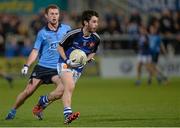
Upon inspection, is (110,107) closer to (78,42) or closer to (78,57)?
(78,42)

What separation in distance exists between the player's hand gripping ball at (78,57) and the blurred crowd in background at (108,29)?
1910 centimetres

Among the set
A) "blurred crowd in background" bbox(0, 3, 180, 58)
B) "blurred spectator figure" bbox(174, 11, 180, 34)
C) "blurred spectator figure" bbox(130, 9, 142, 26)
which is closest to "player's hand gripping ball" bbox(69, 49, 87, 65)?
"blurred crowd in background" bbox(0, 3, 180, 58)

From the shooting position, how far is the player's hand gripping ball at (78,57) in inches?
547

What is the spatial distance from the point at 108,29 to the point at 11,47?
15.5 ft

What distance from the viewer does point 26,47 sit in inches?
1314

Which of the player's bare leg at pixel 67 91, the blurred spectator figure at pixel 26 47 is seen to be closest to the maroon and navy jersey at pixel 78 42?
the player's bare leg at pixel 67 91

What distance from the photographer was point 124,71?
1345 inches

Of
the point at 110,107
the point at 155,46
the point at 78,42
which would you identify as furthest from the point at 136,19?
the point at 78,42

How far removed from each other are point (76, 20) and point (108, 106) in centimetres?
1539

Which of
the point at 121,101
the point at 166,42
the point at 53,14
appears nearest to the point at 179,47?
the point at 166,42

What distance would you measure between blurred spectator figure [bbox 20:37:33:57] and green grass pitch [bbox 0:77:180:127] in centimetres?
486

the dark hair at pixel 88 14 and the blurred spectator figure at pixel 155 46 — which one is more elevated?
the dark hair at pixel 88 14

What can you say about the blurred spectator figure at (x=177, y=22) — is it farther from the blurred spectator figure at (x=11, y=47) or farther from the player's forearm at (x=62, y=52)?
the player's forearm at (x=62, y=52)

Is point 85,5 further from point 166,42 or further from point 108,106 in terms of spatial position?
point 108,106
